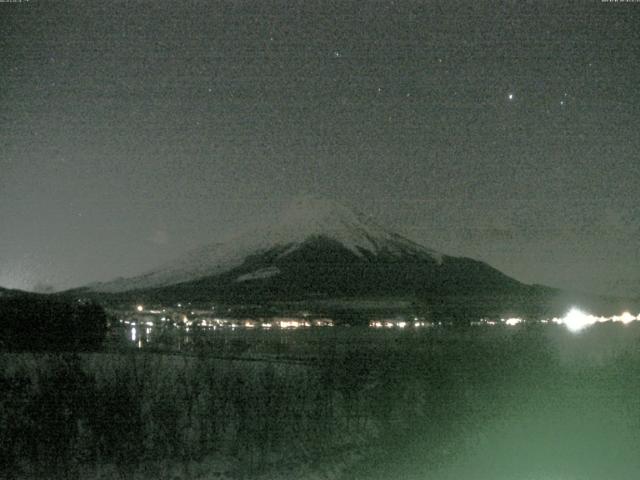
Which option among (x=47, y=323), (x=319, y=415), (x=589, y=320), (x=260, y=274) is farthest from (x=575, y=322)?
(x=260, y=274)

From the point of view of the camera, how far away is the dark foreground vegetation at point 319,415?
12.1 meters

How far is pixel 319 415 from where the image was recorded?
14.4 metres

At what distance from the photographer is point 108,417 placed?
1284cm

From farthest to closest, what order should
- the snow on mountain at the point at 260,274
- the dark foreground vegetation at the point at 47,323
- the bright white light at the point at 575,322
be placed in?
the snow on mountain at the point at 260,274, the bright white light at the point at 575,322, the dark foreground vegetation at the point at 47,323

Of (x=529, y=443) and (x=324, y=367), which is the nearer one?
(x=529, y=443)

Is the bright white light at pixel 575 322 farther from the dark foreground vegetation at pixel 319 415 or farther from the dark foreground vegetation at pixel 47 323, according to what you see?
the dark foreground vegetation at pixel 47 323

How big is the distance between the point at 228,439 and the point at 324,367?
13.3ft

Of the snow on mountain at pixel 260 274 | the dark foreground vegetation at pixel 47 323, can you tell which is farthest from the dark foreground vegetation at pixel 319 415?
the snow on mountain at pixel 260 274

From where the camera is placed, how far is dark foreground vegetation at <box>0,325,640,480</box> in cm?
1212

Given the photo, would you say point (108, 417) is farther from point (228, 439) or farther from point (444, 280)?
point (444, 280)

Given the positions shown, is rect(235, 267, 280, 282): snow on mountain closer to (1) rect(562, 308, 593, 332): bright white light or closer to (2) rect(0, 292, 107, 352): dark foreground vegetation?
(1) rect(562, 308, 593, 332): bright white light

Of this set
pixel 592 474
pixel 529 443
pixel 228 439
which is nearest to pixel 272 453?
pixel 228 439

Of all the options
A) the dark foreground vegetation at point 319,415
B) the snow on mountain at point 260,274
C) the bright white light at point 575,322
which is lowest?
Result: the dark foreground vegetation at point 319,415

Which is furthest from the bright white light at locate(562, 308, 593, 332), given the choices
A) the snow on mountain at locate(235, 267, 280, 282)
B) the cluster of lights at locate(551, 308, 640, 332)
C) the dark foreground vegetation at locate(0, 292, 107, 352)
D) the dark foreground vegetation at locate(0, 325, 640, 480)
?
the snow on mountain at locate(235, 267, 280, 282)
